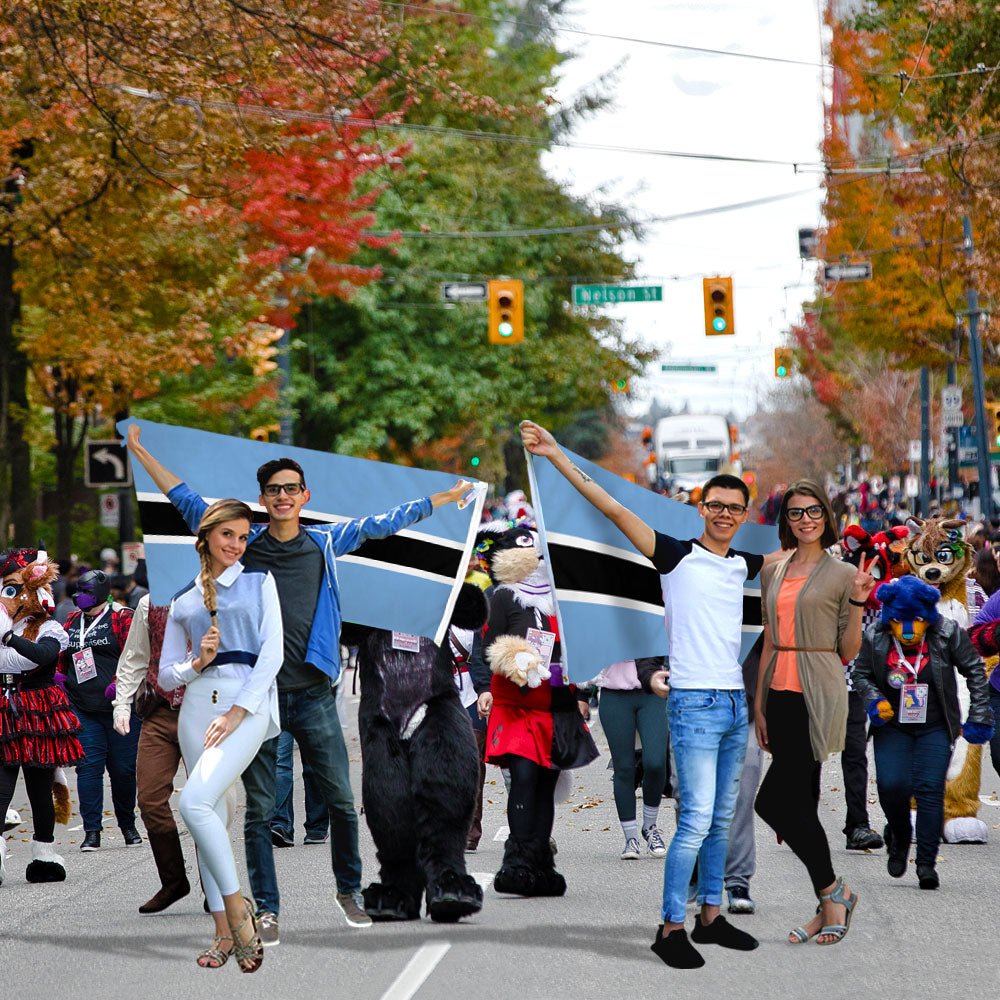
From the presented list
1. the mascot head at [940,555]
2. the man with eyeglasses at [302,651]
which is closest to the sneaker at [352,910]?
the man with eyeglasses at [302,651]

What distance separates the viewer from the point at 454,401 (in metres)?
41.0

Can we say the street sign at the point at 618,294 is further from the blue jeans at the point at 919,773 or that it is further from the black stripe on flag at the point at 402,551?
the black stripe on flag at the point at 402,551

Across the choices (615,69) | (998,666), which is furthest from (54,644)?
(615,69)

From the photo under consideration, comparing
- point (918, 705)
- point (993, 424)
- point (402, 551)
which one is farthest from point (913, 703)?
point (993, 424)

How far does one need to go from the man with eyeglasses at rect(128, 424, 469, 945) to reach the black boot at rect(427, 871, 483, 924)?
0.39 meters

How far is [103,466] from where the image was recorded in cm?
2508

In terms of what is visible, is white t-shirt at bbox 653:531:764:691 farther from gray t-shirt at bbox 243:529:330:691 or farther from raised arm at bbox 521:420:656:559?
gray t-shirt at bbox 243:529:330:691

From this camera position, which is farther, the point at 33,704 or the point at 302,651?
the point at 33,704

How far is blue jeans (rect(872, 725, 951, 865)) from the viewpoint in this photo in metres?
9.51

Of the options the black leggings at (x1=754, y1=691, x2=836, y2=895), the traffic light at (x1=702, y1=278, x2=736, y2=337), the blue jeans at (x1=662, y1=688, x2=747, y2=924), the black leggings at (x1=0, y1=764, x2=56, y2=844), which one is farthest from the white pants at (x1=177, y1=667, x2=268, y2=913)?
the traffic light at (x1=702, y1=278, x2=736, y2=337)

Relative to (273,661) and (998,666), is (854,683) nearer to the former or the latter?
(998,666)

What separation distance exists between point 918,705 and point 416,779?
2668 millimetres

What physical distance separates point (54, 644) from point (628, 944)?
4119 millimetres

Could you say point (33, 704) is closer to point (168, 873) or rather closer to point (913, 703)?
point (168, 873)
